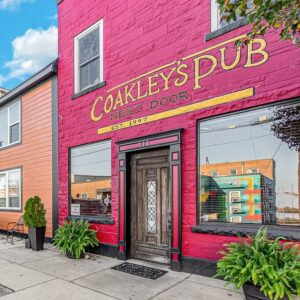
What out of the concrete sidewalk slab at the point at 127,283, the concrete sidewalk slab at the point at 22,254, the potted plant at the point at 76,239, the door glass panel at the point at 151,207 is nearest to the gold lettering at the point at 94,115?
the door glass panel at the point at 151,207

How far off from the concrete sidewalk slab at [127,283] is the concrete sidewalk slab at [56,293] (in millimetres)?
166

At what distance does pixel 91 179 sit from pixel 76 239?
1627 mm

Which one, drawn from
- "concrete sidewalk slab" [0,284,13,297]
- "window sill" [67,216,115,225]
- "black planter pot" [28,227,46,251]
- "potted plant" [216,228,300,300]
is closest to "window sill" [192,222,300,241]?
"potted plant" [216,228,300,300]

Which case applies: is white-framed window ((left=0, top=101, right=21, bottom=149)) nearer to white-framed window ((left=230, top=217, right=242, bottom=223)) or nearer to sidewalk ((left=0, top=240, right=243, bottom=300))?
sidewalk ((left=0, top=240, right=243, bottom=300))

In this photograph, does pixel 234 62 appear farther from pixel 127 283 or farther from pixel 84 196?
pixel 84 196

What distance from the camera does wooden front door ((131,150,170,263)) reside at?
6.11m

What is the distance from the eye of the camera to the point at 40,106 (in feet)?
31.0

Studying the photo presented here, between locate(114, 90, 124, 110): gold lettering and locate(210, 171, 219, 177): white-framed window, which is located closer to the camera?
locate(210, 171, 219, 177): white-framed window

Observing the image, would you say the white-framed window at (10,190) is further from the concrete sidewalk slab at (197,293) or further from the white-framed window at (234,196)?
the white-framed window at (234,196)

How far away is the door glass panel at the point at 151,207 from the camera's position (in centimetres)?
630

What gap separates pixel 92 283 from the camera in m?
5.03

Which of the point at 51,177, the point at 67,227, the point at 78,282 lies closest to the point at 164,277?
the point at 78,282

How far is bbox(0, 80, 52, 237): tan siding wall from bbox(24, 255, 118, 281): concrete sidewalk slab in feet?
7.39

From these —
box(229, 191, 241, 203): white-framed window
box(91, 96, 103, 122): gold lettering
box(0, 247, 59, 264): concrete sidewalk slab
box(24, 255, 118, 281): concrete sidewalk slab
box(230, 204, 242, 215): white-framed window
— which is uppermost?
box(91, 96, 103, 122): gold lettering
